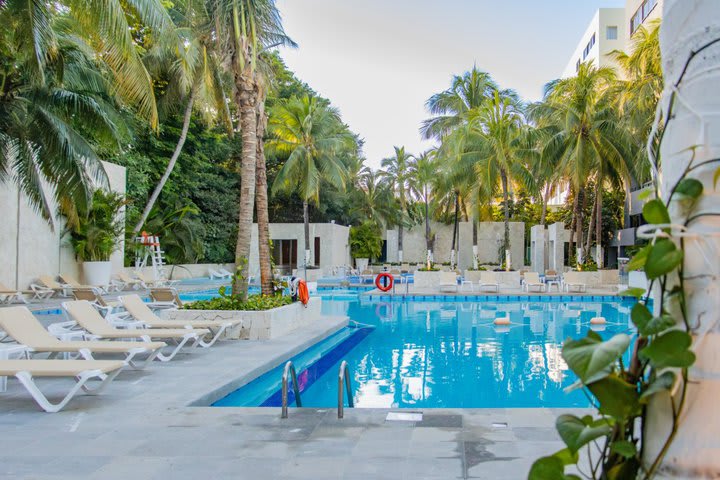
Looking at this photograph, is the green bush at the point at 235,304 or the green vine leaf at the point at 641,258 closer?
the green vine leaf at the point at 641,258

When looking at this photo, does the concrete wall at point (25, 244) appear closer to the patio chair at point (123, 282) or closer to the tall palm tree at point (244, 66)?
the patio chair at point (123, 282)

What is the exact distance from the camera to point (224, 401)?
6555mm

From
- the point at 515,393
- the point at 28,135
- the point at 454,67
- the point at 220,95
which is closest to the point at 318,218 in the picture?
the point at 454,67

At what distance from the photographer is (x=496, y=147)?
23.0 meters

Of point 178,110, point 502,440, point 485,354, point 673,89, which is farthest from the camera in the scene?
point 178,110

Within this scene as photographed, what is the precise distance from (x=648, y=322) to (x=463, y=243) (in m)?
33.7

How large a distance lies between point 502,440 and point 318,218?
1360 inches

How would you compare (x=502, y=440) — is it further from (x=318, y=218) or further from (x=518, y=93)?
(x=318, y=218)

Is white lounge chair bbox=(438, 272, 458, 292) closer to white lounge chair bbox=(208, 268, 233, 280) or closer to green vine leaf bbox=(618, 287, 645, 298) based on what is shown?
white lounge chair bbox=(208, 268, 233, 280)

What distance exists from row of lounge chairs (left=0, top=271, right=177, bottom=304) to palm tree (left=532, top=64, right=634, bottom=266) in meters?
16.3

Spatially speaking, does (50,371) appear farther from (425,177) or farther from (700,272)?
(425,177)

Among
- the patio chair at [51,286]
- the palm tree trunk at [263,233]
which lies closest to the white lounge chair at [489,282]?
the palm tree trunk at [263,233]

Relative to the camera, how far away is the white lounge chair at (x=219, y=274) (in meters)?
28.6

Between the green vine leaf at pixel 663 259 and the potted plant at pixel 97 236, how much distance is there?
20464 mm
